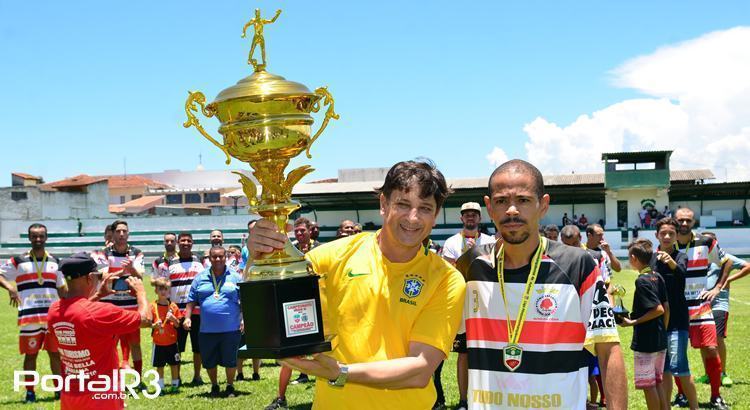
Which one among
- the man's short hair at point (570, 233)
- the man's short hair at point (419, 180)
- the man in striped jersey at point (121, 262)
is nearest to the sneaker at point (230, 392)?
the man in striped jersey at point (121, 262)

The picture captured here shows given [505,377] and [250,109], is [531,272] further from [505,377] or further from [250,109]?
[250,109]

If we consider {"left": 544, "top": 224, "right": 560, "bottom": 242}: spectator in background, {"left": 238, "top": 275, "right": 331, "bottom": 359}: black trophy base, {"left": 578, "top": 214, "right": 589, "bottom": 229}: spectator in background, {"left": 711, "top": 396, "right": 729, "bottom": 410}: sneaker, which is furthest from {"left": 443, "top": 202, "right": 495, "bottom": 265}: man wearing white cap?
{"left": 578, "top": 214, "right": 589, "bottom": 229}: spectator in background

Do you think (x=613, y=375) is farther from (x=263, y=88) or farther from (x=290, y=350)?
(x=263, y=88)

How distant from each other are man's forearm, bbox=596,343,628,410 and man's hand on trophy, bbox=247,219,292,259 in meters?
1.42

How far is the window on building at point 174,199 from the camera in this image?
266ft

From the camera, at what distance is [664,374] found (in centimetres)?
708

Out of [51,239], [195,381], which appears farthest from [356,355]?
[51,239]

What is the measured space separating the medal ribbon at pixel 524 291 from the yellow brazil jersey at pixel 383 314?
18cm

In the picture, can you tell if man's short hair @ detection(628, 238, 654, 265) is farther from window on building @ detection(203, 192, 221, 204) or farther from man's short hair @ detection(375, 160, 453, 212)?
window on building @ detection(203, 192, 221, 204)

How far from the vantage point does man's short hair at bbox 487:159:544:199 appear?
10.2 feet

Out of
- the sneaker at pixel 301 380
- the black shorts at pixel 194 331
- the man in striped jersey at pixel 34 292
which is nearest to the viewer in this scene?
the man in striped jersey at pixel 34 292

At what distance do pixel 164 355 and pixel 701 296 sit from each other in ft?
22.3

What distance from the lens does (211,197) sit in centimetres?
7875

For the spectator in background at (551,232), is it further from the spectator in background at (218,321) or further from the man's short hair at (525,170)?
the man's short hair at (525,170)
